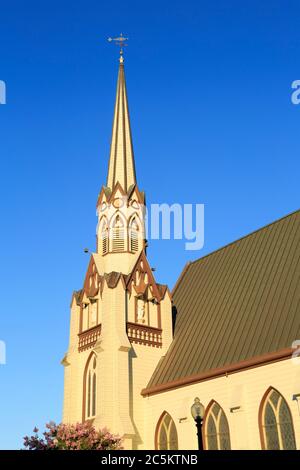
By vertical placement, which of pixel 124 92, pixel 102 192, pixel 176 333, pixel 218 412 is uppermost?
pixel 124 92

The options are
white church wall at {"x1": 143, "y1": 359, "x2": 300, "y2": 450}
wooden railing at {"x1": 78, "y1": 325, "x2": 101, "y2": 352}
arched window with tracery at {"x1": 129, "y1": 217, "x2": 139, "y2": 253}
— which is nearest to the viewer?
white church wall at {"x1": 143, "y1": 359, "x2": 300, "y2": 450}

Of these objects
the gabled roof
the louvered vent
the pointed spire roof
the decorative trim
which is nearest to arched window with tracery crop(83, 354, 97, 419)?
the decorative trim

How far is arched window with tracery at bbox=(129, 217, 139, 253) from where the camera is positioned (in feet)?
124

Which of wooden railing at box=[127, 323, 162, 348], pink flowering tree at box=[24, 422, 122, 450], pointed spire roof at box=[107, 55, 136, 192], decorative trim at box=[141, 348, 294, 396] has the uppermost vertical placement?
pointed spire roof at box=[107, 55, 136, 192]

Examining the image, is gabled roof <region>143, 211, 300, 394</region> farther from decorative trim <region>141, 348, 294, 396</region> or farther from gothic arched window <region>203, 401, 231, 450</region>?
gothic arched window <region>203, 401, 231, 450</region>

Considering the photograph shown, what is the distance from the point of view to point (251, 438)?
987 inches

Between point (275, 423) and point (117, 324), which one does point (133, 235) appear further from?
point (275, 423)

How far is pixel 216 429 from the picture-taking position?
88.5 feet

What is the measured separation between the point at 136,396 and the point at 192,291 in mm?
8625

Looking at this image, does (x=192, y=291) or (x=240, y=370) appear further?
(x=192, y=291)

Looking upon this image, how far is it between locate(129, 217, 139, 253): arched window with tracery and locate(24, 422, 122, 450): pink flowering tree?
46.7 feet

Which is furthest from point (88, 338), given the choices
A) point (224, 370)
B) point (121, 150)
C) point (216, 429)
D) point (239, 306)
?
point (121, 150)
